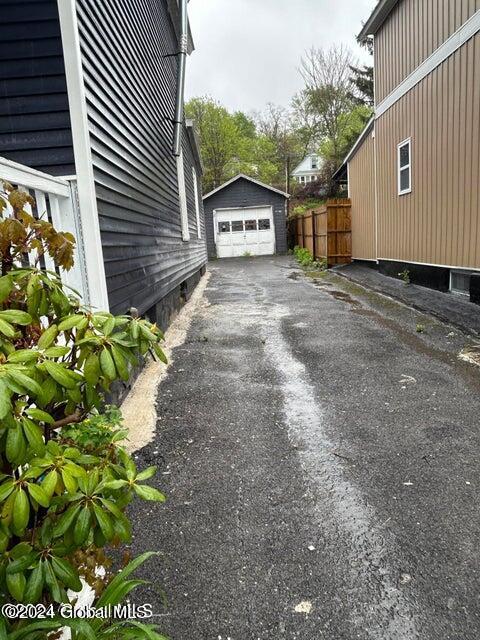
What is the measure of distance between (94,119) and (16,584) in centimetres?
345

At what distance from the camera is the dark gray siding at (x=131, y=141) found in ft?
11.8

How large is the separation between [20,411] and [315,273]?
12.9 meters

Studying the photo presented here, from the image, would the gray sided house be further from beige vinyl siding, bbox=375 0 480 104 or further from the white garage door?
the white garage door

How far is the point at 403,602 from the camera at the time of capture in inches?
62.7

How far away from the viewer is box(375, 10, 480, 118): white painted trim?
19.9ft

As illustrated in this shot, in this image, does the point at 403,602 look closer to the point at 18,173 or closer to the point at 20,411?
the point at 20,411

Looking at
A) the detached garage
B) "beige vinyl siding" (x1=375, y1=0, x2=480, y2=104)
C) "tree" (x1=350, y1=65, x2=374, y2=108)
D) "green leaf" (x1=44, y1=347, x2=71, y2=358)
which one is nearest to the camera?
"green leaf" (x1=44, y1=347, x2=71, y2=358)

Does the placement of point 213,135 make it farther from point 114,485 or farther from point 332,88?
point 114,485

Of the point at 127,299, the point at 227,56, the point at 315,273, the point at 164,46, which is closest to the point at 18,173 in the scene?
the point at 127,299

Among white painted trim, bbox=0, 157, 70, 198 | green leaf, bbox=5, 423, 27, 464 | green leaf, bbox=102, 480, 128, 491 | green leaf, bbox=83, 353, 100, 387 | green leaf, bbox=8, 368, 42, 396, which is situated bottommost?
green leaf, bbox=102, 480, 128, 491

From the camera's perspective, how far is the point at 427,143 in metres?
7.64

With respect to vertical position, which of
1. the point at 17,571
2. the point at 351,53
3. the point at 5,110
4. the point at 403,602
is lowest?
the point at 403,602

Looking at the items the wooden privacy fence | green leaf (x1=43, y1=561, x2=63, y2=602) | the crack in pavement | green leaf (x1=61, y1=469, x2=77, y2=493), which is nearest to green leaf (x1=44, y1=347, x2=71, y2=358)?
green leaf (x1=61, y1=469, x2=77, y2=493)

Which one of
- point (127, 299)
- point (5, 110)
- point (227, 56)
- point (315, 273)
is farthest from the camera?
point (227, 56)
